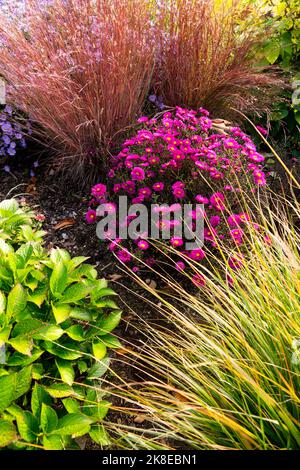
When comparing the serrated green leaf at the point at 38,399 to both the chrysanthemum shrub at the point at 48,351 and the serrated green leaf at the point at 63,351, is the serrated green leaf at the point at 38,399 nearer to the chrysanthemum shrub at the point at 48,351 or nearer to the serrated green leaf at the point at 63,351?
the chrysanthemum shrub at the point at 48,351

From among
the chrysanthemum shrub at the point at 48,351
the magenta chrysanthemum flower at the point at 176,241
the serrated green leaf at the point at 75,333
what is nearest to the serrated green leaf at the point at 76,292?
the chrysanthemum shrub at the point at 48,351

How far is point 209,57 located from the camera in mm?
3371

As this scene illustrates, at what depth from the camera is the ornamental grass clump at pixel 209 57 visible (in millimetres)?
3266

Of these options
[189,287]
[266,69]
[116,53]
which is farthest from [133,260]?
[266,69]

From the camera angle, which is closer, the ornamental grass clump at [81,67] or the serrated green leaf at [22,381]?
the serrated green leaf at [22,381]

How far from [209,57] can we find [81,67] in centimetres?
93

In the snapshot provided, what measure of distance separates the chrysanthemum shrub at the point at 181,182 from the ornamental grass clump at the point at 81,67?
262 millimetres

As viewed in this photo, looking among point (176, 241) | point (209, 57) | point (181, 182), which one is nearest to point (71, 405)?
point (176, 241)

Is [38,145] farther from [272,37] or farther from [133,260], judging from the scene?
[272,37]

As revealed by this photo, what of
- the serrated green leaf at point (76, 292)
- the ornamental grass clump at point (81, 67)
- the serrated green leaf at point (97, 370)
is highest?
the ornamental grass clump at point (81, 67)

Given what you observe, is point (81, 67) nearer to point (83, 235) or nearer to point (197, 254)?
point (83, 235)

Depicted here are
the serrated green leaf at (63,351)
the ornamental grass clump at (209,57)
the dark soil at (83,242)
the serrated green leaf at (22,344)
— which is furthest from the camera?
the ornamental grass clump at (209,57)

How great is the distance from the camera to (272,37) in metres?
3.57
